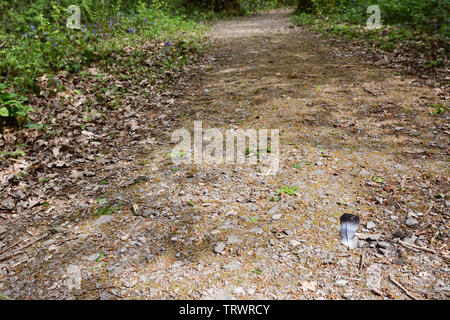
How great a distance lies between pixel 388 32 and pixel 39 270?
31.2ft

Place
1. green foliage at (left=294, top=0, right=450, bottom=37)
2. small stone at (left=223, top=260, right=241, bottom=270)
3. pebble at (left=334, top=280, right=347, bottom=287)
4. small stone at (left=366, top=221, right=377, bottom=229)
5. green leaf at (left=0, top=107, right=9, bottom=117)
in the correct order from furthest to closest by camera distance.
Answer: green foliage at (left=294, top=0, right=450, bottom=37)
green leaf at (left=0, top=107, right=9, bottom=117)
small stone at (left=366, top=221, right=377, bottom=229)
small stone at (left=223, top=260, right=241, bottom=270)
pebble at (left=334, top=280, right=347, bottom=287)

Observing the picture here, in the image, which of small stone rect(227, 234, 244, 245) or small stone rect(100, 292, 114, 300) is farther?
small stone rect(227, 234, 244, 245)

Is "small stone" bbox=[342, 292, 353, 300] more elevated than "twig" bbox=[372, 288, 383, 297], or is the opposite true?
"twig" bbox=[372, 288, 383, 297]

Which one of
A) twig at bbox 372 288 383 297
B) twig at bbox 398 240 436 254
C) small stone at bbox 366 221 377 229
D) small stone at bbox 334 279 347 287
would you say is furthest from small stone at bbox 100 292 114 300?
twig at bbox 398 240 436 254

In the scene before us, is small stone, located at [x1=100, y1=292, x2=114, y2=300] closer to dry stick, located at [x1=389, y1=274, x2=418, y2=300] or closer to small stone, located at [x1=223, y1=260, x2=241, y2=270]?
small stone, located at [x1=223, y1=260, x2=241, y2=270]

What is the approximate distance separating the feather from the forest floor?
0.17 ft

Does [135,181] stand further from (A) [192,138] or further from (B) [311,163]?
(B) [311,163]

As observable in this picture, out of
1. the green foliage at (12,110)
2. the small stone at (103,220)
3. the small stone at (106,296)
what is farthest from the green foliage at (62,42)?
the small stone at (106,296)

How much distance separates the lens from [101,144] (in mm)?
4512

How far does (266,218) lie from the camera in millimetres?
2809

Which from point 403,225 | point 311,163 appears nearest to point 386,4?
point 311,163

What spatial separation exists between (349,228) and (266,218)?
712 mm

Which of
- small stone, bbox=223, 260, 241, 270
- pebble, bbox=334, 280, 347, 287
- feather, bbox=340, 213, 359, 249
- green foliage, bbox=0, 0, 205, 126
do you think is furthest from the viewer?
green foliage, bbox=0, 0, 205, 126

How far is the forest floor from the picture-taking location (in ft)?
7.28
